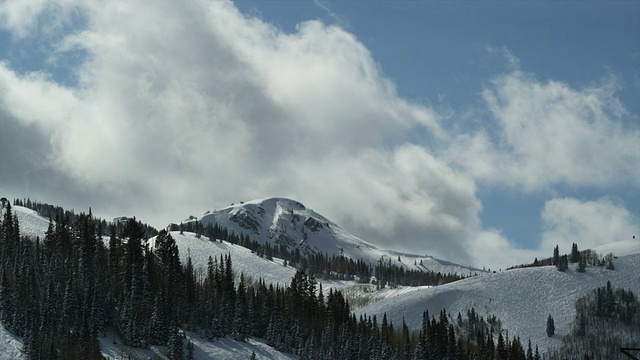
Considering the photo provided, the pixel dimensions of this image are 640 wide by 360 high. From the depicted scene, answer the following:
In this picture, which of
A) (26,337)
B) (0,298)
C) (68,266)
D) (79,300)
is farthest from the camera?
(68,266)

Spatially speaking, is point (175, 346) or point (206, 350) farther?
point (206, 350)

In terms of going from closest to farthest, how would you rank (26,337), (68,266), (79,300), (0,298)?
(26,337), (0,298), (79,300), (68,266)

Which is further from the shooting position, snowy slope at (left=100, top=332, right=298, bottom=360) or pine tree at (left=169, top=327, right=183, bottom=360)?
pine tree at (left=169, top=327, right=183, bottom=360)

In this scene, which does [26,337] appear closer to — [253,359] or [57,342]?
[57,342]

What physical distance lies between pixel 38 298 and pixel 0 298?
30.7 feet

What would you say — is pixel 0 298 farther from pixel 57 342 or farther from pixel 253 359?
pixel 253 359

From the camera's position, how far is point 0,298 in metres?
156

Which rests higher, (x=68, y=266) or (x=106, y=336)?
(x=68, y=266)

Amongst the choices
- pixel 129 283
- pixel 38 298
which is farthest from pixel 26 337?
pixel 129 283

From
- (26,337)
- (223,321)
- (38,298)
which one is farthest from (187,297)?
(26,337)

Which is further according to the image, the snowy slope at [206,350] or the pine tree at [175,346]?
the pine tree at [175,346]

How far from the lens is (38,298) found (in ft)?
538

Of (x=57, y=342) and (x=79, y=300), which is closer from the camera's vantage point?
(x=57, y=342)

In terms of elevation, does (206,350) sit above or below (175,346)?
below
